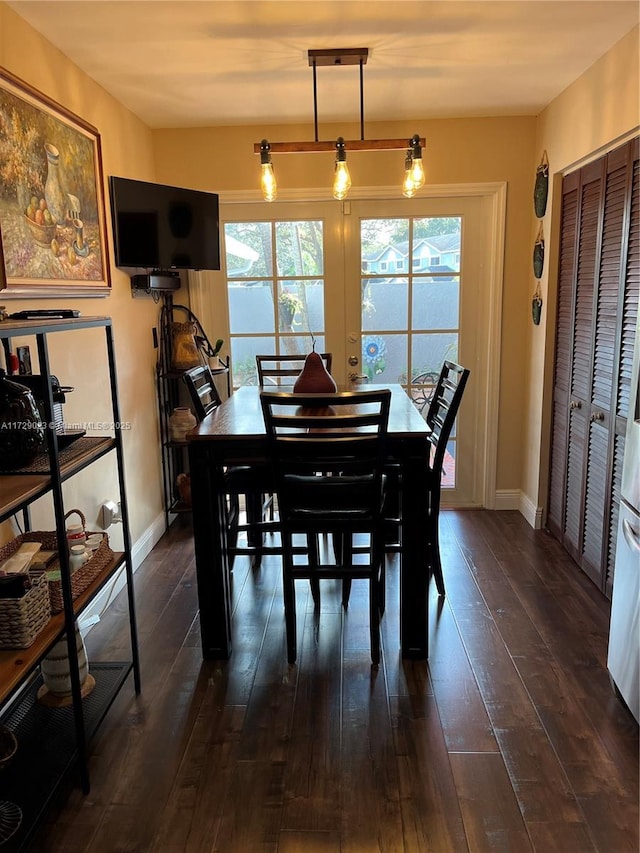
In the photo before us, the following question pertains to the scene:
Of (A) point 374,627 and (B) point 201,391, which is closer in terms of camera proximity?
(A) point 374,627

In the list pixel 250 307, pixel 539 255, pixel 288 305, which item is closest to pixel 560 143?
pixel 539 255

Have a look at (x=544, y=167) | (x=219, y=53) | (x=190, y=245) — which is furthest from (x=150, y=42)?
(x=544, y=167)

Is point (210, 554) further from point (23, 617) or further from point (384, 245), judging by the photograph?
point (384, 245)

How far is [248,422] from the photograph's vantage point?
236 centimetres

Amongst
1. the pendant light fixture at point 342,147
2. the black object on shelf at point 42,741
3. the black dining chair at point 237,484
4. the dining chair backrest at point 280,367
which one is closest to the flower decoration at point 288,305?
the dining chair backrest at point 280,367

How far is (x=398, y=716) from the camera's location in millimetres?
1945

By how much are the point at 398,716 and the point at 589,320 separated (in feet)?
6.48

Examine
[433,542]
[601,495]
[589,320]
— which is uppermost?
[589,320]

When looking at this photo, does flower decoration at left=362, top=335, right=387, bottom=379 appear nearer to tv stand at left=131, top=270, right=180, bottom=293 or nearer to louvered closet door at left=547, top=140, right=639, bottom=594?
louvered closet door at left=547, top=140, right=639, bottom=594

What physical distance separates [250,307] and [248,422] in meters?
1.55

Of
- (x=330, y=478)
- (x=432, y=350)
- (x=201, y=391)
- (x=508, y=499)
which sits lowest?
(x=508, y=499)

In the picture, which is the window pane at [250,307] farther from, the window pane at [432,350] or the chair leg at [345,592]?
the chair leg at [345,592]

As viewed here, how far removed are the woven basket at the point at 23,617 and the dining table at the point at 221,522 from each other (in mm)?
712

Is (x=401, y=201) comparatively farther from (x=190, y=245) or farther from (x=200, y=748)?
(x=200, y=748)
